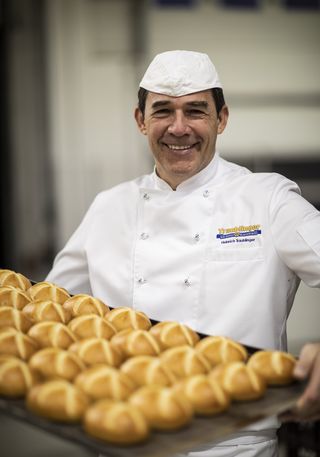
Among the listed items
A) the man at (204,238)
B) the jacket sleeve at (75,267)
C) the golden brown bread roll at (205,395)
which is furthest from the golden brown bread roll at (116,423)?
the jacket sleeve at (75,267)

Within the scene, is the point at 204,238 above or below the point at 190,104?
below

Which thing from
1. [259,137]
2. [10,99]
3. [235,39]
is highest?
[235,39]

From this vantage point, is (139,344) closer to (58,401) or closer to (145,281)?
(58,401)

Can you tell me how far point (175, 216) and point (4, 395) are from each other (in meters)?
0.78

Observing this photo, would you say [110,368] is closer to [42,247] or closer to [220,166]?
[220,166]

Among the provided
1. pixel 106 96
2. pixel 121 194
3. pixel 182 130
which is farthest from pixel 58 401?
pixel 106 96

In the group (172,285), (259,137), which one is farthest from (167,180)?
(259,137)

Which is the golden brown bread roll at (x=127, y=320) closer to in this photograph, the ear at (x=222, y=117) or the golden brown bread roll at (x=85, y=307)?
the golden brown bread roll at (x=85, y=307)

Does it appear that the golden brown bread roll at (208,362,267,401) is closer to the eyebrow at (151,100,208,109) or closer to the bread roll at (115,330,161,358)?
the bread roll at (115,330,161,358)

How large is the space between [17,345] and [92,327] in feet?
0.65

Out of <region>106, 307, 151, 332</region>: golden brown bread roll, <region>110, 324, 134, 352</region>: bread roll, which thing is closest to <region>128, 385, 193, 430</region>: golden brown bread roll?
<region>110, 324, 134, 352</region>: bread roll

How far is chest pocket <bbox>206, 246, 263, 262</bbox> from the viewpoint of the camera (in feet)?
5.53

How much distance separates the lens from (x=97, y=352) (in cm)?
130

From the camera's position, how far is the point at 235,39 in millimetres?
4453
